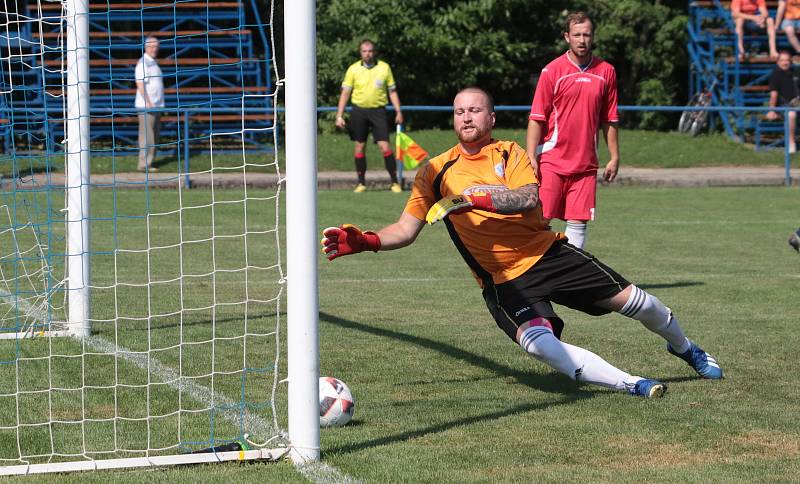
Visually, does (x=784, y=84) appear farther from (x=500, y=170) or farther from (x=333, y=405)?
(x=333, y=405)

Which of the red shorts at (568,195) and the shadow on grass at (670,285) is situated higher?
the red shorts at (568,195)

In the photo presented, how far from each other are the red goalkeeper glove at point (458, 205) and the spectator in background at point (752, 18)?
21685mm

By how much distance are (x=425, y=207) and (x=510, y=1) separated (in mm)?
23289

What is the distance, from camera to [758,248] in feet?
42.7

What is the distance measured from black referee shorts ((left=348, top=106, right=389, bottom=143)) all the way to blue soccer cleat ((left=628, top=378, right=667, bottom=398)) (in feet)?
43.6

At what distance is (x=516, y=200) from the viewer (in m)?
5.92

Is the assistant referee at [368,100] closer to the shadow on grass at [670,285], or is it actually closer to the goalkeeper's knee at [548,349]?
the shadow on grass at [670,285]

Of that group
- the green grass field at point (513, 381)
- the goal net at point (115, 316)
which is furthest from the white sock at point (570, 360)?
the goal net at point (115, 316)

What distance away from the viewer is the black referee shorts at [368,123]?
19266 mm

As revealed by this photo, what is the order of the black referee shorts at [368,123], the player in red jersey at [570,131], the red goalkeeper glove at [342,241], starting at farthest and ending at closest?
the black referee shorts at [368,123], the player in red jersey at [570,131], the red goalkeeper glove at [342,241]

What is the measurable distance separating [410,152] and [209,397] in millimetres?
10666

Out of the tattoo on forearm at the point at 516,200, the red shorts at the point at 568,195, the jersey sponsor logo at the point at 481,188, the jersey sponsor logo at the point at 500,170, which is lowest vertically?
the red shorts at the point at 568,195

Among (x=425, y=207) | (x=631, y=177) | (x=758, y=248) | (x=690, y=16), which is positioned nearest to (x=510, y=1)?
(x=690, y=16)

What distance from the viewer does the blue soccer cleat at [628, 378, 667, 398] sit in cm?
612
